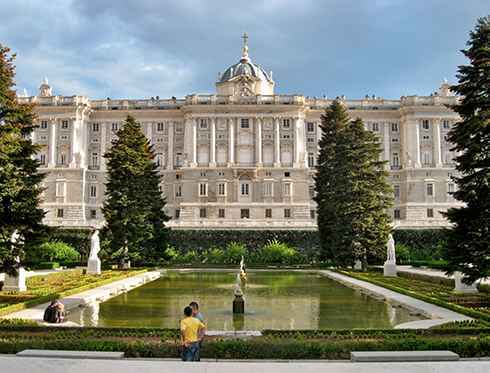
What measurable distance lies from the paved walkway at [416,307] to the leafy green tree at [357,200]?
8738 millimetres

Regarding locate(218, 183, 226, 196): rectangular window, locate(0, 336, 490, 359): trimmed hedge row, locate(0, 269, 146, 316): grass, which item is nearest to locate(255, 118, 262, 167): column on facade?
locate(218, 183, 226, 196): rectangular window

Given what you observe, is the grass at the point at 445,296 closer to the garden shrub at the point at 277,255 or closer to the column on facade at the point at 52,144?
the garden shrub at the point at 277,255

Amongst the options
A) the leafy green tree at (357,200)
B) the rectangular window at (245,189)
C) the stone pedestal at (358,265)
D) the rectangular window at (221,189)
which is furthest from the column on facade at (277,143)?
the stone pedestal at (358,265)

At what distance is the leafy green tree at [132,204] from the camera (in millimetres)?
38781

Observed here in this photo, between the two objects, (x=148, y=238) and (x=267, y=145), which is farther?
(x=267, y=145)

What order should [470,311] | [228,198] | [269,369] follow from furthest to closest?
[228,198]
[470,311]
[269,369]

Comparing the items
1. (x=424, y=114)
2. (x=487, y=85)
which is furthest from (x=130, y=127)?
(x=424, y=114)

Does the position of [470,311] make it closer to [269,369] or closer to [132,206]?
[269,369]

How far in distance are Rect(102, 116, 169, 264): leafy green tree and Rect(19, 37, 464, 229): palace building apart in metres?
27.4

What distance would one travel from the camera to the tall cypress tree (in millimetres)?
18750

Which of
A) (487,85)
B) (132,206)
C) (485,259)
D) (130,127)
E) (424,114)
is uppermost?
(424,114)

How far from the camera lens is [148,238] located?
4003 cm

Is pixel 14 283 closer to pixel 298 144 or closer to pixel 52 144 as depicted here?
pixel 298 144

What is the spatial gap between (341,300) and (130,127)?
2524cm
